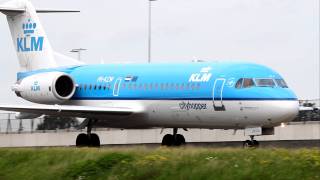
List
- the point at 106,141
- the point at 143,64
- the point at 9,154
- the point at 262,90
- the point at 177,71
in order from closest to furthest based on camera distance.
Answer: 1. the point at 9,154
2. the point at 262,90
3. the point at 177,71
4. the point at 143,64
5. the point at 106,141

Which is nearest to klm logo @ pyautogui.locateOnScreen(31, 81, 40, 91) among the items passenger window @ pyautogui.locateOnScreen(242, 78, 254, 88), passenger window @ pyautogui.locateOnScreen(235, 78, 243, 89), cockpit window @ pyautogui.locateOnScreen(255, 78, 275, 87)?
passenger window @ pyautogui.locateOnScreen(235, 78, 243, 89)

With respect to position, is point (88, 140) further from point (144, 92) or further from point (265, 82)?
point (265, 82)

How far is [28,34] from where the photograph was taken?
1671 inches

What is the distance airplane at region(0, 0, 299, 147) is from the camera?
31953 millimetres

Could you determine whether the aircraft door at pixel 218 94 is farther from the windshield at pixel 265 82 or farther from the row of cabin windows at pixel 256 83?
the windshield at pixel 265 82

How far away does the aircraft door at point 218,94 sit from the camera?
3250 cm

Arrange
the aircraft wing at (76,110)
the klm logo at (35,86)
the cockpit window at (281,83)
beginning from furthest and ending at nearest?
the klm logo at (35,86), the aircraft wing at (76,110), the cockpit window at (281,83)

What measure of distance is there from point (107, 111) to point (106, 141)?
16.6 m

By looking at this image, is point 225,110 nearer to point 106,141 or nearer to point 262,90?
point 262,90

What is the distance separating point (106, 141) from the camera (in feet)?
171

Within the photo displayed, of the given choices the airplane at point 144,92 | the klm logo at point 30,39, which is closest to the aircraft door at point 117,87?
the airplane at point 144,92

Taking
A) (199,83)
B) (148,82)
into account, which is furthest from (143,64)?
(199,83)

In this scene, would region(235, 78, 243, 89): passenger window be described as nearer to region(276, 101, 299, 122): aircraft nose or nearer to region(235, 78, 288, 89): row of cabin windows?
region(235, 78, 288, 89): row of cabin windows

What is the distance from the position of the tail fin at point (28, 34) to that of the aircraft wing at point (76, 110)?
5.52m
